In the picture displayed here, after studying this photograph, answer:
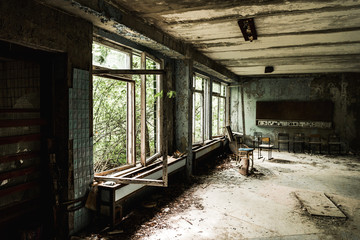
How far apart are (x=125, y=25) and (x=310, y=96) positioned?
8.80 metres

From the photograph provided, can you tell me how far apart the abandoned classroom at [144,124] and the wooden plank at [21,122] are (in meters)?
0.01

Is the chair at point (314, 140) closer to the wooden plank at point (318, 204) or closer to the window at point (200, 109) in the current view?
the window at point (200, 109)

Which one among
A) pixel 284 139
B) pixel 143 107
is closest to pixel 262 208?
pixel 143 107

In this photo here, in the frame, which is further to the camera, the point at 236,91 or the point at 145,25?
the point at 236,91

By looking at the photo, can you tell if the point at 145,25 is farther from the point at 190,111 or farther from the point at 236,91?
the point at 236,91

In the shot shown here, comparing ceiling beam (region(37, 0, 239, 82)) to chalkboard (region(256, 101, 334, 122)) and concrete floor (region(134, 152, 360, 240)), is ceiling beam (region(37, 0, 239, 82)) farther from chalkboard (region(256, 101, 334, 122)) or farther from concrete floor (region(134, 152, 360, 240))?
chalkboard (region(256, 101, 334, 122))

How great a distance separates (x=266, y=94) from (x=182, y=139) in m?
5.93

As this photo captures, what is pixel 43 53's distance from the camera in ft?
9.56

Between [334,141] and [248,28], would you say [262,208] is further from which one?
[334,141]

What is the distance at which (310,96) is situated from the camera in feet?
31.8

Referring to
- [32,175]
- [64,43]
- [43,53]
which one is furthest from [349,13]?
[32,175]

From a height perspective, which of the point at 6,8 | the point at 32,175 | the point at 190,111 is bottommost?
the point at 32,175

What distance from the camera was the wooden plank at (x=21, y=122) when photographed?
99.8 inches

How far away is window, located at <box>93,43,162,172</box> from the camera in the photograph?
4.36 metres
